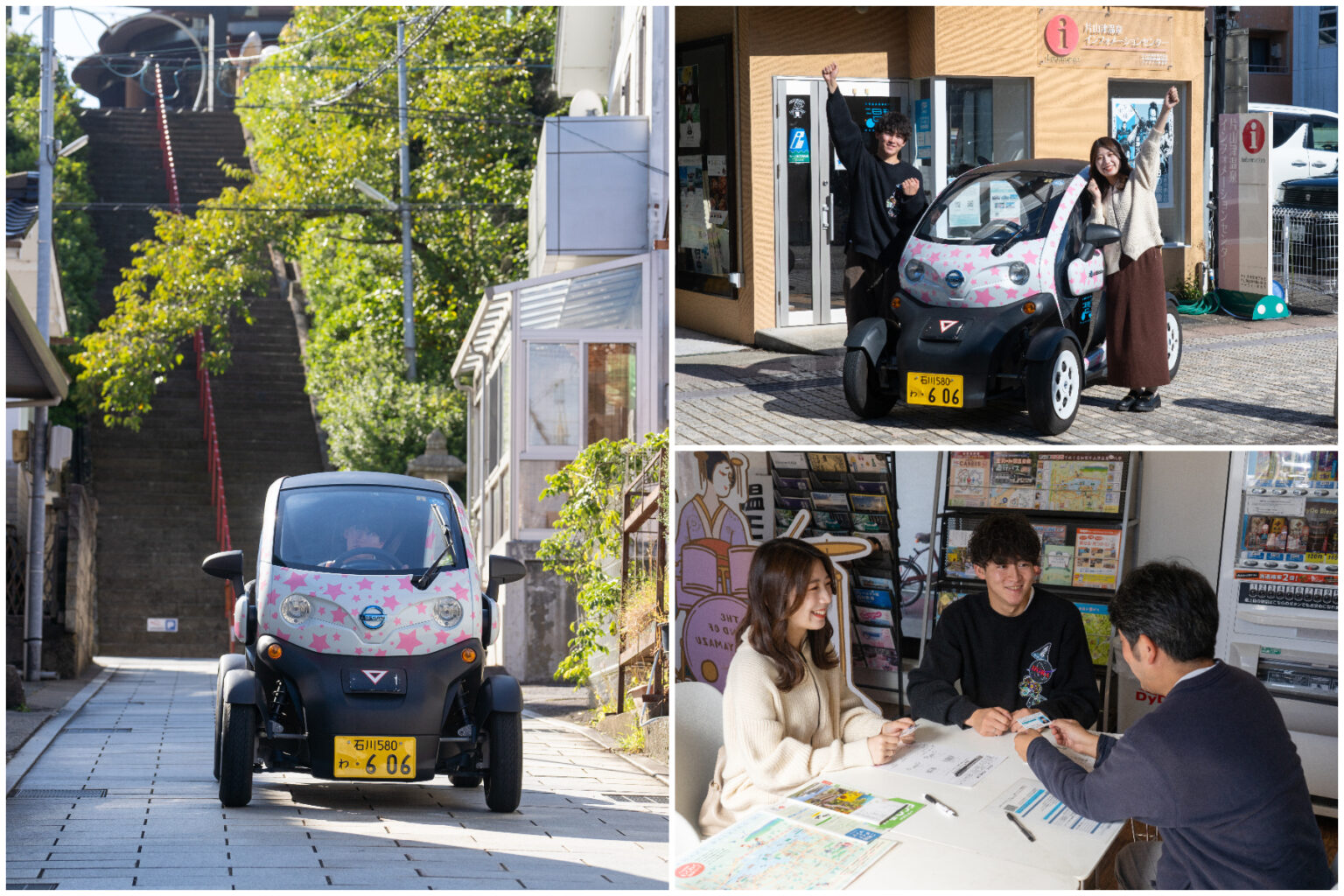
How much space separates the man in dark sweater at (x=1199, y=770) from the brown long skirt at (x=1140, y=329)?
2147mm

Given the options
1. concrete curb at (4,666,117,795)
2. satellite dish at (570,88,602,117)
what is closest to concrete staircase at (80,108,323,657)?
concrete curb at (4,666,117,795)

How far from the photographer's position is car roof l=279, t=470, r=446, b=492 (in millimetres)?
7227

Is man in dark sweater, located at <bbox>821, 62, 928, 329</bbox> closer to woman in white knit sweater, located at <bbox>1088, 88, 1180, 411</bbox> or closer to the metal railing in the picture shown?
woman in white knit sweater, located at <bbox>1088, 88, 1180, 411</bbox>

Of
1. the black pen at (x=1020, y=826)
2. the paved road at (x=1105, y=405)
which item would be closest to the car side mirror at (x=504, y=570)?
the paved road at (x=1105, y=405)

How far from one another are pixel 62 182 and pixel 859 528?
94.2ft

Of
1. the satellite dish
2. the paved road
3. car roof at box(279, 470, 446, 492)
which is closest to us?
the paved road

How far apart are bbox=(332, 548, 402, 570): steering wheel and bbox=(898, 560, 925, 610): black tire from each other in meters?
2.54

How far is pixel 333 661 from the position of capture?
6.49 meters

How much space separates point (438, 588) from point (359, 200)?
15942 mm

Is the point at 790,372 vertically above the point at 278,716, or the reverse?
the point at 790,372

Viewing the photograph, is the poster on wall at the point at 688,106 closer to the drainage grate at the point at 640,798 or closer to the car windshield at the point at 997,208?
the car windshield at the point at 997,208

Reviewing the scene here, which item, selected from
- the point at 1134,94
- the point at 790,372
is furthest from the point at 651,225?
the point at 1134,94

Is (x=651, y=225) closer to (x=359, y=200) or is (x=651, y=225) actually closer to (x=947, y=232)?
(x=947, y=232)

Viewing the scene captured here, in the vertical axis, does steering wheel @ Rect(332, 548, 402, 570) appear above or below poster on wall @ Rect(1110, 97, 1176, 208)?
below
